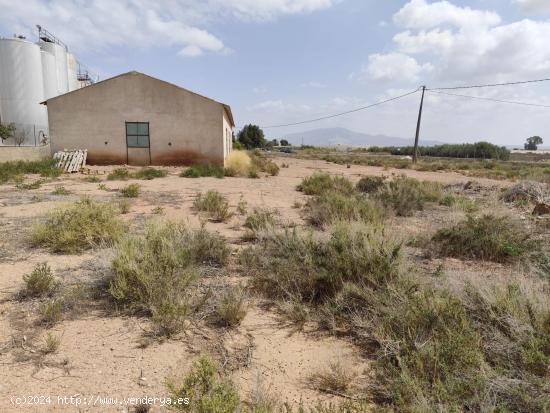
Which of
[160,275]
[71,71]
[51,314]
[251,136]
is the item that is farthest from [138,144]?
[251,136]

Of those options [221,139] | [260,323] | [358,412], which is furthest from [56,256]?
[221,139]

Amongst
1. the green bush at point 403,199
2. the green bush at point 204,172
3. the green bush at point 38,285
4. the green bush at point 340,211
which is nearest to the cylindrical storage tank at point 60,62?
the green bush at point 204,172

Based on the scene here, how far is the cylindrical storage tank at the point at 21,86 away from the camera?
109 feet

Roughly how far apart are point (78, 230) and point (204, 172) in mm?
11456

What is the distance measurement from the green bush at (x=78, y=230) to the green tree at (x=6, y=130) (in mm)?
32966

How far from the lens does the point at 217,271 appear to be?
473cm

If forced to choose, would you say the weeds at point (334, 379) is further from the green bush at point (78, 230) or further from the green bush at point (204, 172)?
the green bush at point (204, 172)

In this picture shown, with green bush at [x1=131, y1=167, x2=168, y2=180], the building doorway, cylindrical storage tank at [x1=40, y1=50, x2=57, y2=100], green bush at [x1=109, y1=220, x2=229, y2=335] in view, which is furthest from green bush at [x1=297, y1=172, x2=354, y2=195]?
cylindrical storage tank at [x1=40, y1=50, x2=57, y2=100]

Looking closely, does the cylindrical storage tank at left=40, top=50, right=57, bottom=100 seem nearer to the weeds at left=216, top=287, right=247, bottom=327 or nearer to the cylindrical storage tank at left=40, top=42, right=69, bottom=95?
the cylindrical storage tank at left=40, top=42, right=69, bottom=95

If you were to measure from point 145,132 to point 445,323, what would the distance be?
61.7ft

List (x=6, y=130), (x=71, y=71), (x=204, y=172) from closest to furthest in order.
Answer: (x=204, y=172) < (x=6, y=130) < (x=71, y=71)

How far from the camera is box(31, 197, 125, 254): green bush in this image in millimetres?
5336

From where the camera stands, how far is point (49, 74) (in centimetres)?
3644

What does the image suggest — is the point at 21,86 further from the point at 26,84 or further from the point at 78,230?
the point at 78,230
